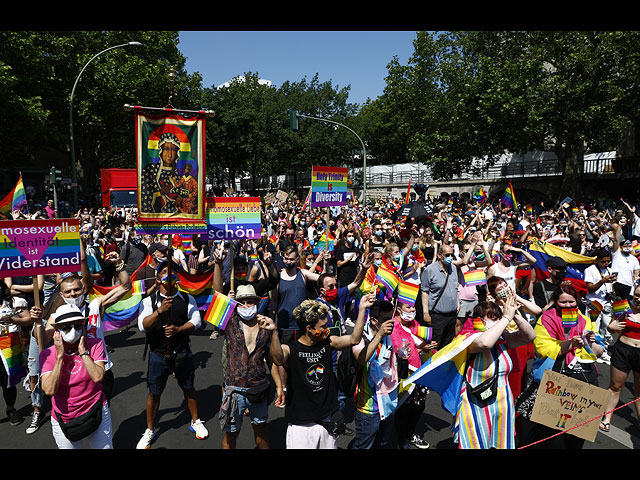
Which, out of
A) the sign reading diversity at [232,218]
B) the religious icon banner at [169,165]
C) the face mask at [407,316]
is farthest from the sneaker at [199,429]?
the sign reading diversity at [232,218]

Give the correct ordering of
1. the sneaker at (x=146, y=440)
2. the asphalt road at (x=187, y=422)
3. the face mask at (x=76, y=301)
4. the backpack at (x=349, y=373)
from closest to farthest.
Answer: the backpack at (x=349, y=373), the face mask at (x=76, y=301), the sneaker at (x=146, y=440), the asphalt road at (x=187, y=422)

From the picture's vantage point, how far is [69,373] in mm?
3242

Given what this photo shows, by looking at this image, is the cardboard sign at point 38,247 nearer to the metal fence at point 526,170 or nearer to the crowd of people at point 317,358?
the crowd of people at point 317,358

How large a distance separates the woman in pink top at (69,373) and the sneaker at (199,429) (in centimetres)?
140

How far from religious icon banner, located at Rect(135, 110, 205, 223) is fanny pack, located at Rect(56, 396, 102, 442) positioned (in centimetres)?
209

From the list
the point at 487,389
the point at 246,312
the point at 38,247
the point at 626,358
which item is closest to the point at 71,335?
the point at 246,312

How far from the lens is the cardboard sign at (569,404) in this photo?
3.11 meters

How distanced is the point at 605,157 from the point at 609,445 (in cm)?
3024

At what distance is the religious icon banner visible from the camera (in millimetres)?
4609

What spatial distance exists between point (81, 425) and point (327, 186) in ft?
23.5

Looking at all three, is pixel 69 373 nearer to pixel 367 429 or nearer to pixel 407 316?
pixel 367 429
